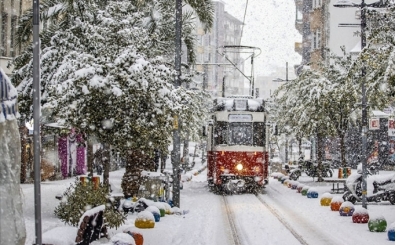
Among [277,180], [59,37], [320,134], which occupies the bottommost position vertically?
[277,180]

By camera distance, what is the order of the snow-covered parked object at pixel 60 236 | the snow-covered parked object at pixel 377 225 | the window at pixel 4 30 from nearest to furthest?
the snow-covered parked object at pixel 60 236
the snow-covered parked object at pixel 377 225
the window at pixel 4 30

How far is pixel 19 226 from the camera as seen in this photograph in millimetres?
6613

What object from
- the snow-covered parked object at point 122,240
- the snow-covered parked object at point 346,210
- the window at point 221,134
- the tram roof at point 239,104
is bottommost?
the snow-covered parked object at point 346,210

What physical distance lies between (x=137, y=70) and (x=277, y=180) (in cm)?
2495

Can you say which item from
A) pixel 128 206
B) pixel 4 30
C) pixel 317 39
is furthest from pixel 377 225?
pixel 317 39

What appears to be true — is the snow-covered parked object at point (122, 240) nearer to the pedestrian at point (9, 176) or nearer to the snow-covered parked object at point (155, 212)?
the pedestrian at point (9, 176)

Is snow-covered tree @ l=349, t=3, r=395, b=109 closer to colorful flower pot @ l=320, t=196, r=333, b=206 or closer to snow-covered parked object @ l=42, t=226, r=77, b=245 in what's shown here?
snow-covered parked object @ l=42, t=226, r=77, b=245

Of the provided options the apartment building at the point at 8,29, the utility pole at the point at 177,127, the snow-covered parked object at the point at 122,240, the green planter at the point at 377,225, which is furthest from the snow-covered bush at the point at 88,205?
the apartment building at the point at 8,29

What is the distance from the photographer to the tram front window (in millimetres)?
28109

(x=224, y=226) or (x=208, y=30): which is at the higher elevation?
(x=208, y=30)

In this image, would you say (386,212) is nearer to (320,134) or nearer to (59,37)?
(59,37)

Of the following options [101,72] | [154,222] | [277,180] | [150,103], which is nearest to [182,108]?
[150,103]

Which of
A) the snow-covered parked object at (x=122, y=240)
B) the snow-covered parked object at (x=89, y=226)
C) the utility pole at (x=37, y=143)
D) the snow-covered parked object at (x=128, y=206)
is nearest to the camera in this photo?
the utility pole at (x=37, y=143)

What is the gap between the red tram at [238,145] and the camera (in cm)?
2784
